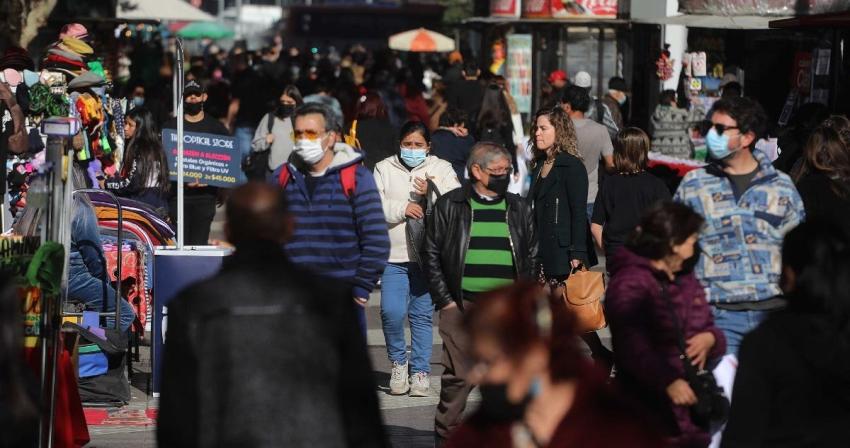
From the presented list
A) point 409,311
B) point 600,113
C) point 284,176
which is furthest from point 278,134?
Answer: point 284,176

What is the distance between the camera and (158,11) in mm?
24000

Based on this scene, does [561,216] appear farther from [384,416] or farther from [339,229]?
[339,229]

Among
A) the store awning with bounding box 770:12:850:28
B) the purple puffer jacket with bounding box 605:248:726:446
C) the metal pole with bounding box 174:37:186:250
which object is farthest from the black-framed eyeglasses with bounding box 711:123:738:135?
the store awning with bounding box 770:12:850:28

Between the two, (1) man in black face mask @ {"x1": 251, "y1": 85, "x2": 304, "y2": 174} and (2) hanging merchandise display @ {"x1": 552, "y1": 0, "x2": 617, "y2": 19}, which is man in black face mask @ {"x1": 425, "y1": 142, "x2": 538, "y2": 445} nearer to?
(1) man in black face mask @ {"x1": 251, "y1": 85, "x2": 304, "y2": 174}

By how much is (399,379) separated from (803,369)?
4.93m

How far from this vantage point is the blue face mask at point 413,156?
934cm

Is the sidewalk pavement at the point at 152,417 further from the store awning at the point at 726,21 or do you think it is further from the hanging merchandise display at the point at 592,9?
A: the hanging merchandise display at the point at 592,9

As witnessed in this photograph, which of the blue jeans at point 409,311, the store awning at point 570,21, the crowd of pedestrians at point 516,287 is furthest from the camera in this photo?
the store awning at point 570,21

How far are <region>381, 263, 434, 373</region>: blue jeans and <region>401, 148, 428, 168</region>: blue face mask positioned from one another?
622 mm

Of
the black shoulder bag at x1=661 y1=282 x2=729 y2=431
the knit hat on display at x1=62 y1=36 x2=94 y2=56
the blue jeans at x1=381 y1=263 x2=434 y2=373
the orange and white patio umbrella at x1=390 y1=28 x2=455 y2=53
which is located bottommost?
the blue jeans at x1=381 y1=263 x2=434 y2=373

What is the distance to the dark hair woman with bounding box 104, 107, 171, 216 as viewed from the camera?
37.9ft

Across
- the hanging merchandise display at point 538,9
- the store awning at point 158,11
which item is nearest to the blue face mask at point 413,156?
the store awning at point 158,11

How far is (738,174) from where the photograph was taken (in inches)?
266

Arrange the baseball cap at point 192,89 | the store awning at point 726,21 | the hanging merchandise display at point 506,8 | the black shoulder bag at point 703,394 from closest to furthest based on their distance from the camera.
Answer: the black shoulder bag at point 703,394
the baseball cap at point 192,89
the store awning at point 726,21
the hanging merchandise display at point 506,8
